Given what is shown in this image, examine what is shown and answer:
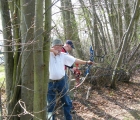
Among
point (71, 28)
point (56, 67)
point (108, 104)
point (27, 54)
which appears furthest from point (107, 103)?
point (27, 54)

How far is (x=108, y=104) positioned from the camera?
6.70 m

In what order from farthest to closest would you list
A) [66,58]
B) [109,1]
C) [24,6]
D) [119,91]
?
1. [109,1]
2. [119,91]
3. [66,58]
4. [24,6]

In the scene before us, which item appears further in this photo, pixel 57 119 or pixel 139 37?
pixel 139 37

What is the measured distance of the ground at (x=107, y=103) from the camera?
18.8 feet

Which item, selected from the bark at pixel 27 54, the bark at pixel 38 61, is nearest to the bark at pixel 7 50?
the bark at pixel 27 54

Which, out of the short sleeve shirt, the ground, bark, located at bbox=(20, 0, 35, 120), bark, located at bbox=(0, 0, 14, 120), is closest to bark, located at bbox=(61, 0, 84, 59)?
the ground

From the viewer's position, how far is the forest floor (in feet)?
18.8

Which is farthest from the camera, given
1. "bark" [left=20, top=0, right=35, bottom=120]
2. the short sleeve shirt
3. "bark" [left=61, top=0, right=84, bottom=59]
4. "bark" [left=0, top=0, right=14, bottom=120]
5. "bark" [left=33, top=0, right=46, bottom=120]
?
"bark" [left=61, top=0, right=84, bottom=59]

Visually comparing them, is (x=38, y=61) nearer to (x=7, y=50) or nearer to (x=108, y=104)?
(x=7, y=50)

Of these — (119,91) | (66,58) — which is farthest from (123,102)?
(66,58)

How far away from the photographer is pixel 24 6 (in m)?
3.04

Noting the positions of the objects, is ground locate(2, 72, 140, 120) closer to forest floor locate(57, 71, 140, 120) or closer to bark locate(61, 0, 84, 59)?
forest floor locate(57, 71, 140, 120)

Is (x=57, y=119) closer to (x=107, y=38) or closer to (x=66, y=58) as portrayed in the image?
(x=66, y=58)

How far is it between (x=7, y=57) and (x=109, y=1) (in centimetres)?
683
